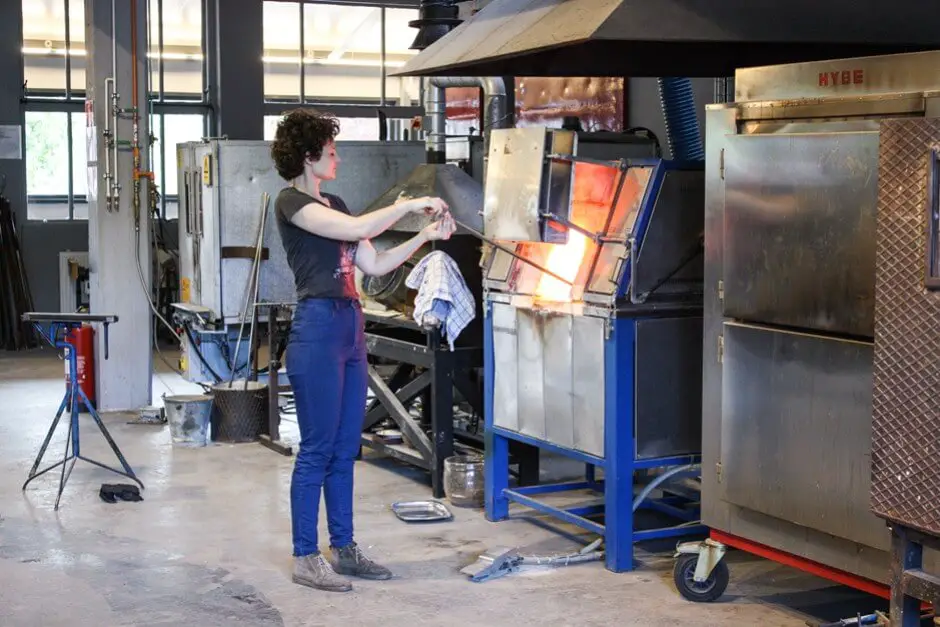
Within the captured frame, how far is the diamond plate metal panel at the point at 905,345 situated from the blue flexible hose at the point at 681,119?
103 inches

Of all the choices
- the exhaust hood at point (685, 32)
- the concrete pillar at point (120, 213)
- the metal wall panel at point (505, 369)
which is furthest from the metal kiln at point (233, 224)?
the metal wall panel at point (505, 369)

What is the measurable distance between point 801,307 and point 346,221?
1.65m

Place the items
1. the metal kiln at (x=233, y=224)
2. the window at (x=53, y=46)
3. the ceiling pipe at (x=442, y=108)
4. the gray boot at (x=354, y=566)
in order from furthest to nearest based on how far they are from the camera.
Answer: the window at (x=53, y=46) < the metal kiln at (x=233, y=224) < the ceiling pipe at (x=442, y=108) < the gray boot at (x=354, y=566)

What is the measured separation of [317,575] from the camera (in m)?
4.93

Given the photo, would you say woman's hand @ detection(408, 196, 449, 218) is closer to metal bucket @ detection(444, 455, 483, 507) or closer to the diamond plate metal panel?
metal bucket @ detection(444, 455, 483, 507)

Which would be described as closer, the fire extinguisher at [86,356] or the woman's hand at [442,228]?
the woman's hand at [442,228]

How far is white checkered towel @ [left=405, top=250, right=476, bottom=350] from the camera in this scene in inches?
237

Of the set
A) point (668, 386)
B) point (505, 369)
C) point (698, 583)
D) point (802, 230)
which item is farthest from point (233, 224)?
point (802, 230)

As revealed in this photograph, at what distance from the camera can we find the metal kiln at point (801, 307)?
395cm

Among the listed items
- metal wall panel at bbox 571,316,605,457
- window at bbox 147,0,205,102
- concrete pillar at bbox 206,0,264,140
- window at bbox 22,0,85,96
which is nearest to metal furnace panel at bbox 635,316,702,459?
metal wall panel at bbox 571,316,605,457

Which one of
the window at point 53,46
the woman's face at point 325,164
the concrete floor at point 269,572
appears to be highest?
the window at point 53,46

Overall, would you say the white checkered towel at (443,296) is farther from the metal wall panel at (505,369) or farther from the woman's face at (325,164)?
the woman's face at (325,164)

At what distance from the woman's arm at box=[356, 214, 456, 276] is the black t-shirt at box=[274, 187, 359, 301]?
11cm

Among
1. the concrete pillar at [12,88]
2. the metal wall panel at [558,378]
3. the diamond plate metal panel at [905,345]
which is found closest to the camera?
the diamond plate metal panel at [905,345]
